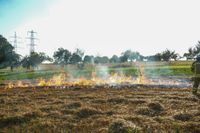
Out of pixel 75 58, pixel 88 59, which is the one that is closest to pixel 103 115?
pixel 75 58

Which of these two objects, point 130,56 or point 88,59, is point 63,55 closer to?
point 88,59

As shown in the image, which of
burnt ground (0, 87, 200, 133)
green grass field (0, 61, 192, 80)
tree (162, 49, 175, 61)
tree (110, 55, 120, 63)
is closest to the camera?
burnt ground (0, 87, 200, 133)

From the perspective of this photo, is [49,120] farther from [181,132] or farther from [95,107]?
[181,132]

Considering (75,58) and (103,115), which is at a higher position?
(75,58)

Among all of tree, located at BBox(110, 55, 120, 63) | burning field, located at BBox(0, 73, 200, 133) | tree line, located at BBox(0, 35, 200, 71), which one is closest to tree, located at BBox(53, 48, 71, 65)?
tree line, located at BBox(0, 35, 200, 71)

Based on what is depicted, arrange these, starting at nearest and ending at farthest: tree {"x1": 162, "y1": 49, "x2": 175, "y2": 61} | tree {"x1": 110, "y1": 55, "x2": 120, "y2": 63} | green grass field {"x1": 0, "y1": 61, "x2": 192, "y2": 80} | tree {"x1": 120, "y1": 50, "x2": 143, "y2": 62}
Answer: green grass field {"x1": 0, "y1": 61, "x2": 192, "y2": 80}, tree {"x1": 162, "y1": 49, "x2": 175, "y2": 61}, tree {"x1": 110, "y1": 55, "x2": 120, "y2": 63}, tree {"x1": 120, "y1": 50, "x2": 143, "y2": 62}

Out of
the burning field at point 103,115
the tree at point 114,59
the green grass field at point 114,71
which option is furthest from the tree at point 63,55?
the burning field at point 103,115

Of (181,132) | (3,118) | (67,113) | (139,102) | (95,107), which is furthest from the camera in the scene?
Answer: (139,102)

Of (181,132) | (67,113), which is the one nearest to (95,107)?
(67,113)

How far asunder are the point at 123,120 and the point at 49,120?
7.01ft

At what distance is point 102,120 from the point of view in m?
9.65

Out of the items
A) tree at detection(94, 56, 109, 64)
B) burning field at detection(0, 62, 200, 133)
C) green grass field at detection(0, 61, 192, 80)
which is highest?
tree at detection(94, 56, 109, 64)

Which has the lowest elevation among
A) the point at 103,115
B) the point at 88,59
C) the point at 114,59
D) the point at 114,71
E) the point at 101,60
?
the point at 103,115

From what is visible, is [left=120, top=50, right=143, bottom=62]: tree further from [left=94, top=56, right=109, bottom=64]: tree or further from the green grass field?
the green grass field
